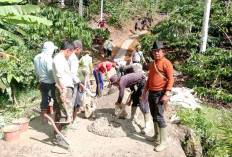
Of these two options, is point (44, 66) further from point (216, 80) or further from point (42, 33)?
point (216, 80)

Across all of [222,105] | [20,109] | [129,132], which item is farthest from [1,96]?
[222,105]

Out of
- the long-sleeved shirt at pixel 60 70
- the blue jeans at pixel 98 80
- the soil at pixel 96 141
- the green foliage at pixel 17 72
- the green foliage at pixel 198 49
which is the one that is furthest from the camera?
the green foliage at pixel 198 49

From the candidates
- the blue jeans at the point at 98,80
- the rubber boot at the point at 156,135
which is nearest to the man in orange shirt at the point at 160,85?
the rubber boot at the point at 156,135

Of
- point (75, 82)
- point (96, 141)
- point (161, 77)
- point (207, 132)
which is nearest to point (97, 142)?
point (96, 141)

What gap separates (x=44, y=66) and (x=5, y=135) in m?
1.49

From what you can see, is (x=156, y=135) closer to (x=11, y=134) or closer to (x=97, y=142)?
(x=97, y=142)

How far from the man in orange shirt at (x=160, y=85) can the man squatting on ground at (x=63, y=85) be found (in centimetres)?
144

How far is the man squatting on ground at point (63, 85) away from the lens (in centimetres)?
332

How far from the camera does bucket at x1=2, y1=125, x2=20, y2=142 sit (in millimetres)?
3689

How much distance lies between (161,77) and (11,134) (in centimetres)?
295

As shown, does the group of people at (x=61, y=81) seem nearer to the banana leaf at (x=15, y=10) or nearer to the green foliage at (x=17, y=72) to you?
the banana leaf at (x=15, y=10)

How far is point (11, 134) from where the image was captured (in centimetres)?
371

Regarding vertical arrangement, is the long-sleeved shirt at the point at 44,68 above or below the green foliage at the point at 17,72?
above

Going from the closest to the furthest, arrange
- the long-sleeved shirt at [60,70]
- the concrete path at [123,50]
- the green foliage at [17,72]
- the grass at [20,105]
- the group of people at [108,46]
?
the long-sleeved shirt at [60,70], the grass at [20,105], the green foliage at [17,72], the group of people at [108,46], the concrete path at [123,50]
